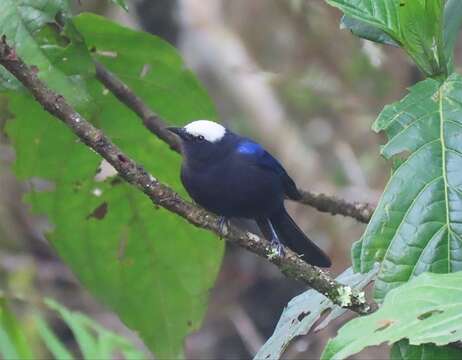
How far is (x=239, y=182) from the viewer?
3846 millimetres

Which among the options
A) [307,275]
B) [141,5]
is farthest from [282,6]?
[307,275]

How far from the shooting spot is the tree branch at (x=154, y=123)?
10.8ft

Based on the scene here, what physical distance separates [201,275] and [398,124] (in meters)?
1.23

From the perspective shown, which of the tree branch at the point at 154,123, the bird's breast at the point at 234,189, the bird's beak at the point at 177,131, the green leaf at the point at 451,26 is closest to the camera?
the green leaf at the point at 451,26

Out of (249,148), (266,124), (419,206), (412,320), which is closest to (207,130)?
(249,148)

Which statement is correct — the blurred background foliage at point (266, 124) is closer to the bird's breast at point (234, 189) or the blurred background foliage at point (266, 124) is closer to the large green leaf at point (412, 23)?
the bird's breast at point (234, 189)

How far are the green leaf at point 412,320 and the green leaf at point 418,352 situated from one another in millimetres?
188

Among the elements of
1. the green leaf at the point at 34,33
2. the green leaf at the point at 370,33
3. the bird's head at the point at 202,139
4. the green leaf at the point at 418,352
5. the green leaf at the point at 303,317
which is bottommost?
the green leaf at the point at 418,352

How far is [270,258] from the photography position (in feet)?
7.82

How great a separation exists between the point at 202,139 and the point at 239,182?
23 centimetres

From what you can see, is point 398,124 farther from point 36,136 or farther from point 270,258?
point 36,136

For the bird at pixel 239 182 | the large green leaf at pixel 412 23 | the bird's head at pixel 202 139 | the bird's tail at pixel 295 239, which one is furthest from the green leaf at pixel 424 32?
the bird's tail at pixel 295 239

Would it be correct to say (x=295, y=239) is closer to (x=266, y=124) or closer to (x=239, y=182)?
(x=239, y=182)

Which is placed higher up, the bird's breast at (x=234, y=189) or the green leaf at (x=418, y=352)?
the bird's breast at (x=234, y=189)
